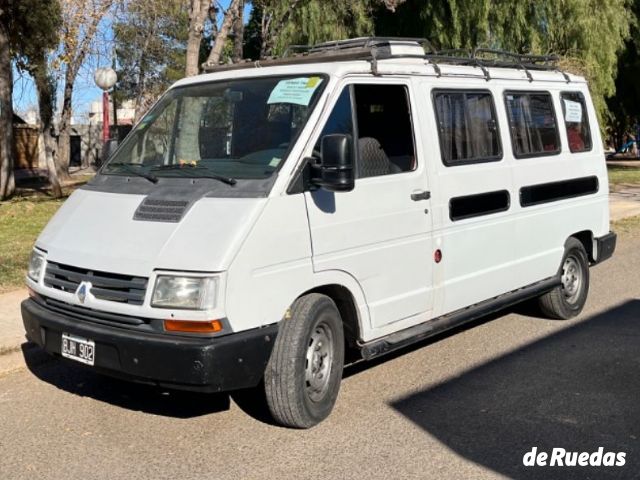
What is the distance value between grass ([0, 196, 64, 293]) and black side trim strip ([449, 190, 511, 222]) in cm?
516

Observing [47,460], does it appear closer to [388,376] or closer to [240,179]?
[240,179]

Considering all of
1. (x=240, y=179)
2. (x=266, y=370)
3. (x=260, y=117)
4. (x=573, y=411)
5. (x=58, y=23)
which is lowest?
(x=573, y=411)

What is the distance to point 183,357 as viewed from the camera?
4.18m

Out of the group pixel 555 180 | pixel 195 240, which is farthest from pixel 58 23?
pixel 195 240

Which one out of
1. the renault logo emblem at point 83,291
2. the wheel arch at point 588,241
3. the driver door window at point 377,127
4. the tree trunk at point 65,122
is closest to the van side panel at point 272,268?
the driver door window at point 377,127

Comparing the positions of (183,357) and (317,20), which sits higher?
(317,20)

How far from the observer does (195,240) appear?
4320mm

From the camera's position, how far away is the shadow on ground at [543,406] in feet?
14.6

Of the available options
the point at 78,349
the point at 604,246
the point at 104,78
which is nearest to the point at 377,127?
the point at 78,349

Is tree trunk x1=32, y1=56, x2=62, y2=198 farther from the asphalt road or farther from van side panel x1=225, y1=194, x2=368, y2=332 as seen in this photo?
van side panel x1=225, y1=194, x2=368, y2=332

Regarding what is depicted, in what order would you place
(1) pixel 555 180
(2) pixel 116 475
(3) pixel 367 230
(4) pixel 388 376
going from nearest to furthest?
(2) pixel 116 475 → (3) pixel 367 230 → (4) pixel 388 376 → (1) pixel 555 180

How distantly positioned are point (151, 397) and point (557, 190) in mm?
4096

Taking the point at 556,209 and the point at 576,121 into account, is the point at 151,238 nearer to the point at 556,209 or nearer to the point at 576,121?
the point at 556,209

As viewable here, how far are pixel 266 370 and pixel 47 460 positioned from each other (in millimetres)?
1344
